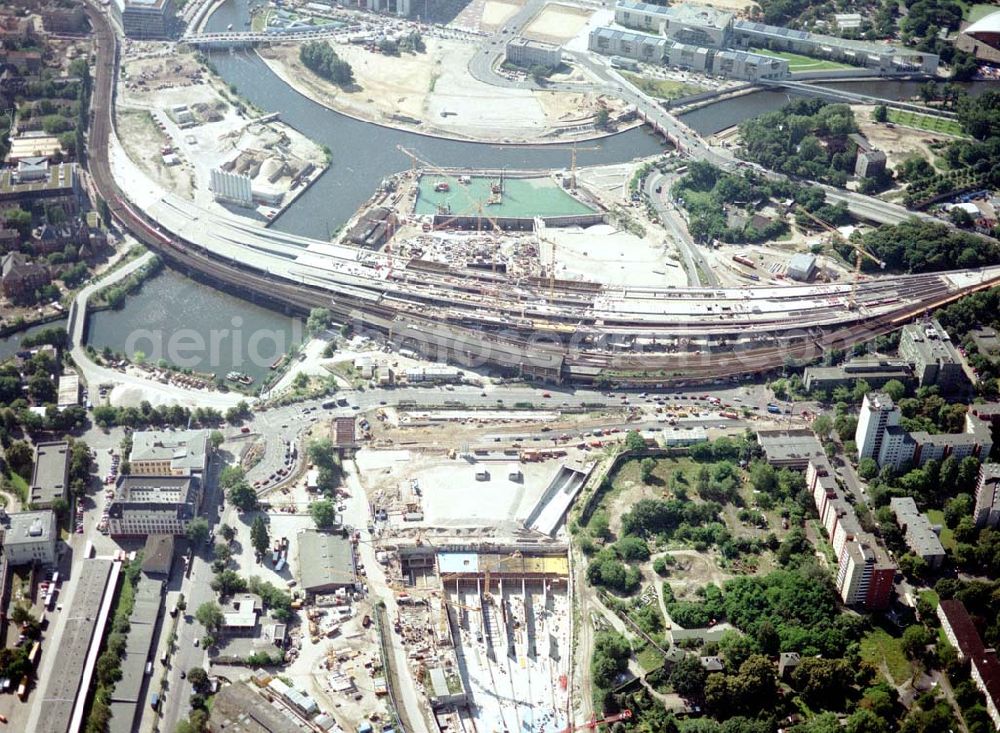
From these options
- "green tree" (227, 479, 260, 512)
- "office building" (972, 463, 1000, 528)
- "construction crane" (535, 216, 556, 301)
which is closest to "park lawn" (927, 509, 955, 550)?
"office building" (972, 463, 1000, 528)

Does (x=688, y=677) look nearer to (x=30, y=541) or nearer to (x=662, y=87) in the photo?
(x=30, y=541)

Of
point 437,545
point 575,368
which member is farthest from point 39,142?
point 437,545

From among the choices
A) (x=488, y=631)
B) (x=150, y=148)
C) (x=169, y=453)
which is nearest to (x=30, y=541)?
(x=169, y=453)

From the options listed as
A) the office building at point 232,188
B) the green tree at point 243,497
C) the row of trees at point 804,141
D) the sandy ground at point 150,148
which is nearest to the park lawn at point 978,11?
the row of trees at point 804,141

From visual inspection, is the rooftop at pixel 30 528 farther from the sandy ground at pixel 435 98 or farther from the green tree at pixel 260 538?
the sandy ground at pixel 435 98

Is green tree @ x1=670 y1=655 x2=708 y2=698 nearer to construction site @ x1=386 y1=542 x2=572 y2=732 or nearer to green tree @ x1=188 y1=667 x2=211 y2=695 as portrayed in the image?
construction site @ x1=386 y1=542 x2=572 y2=732

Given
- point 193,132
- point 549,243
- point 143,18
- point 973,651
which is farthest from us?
point 143,18

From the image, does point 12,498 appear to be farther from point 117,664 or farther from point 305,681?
point 305,681
